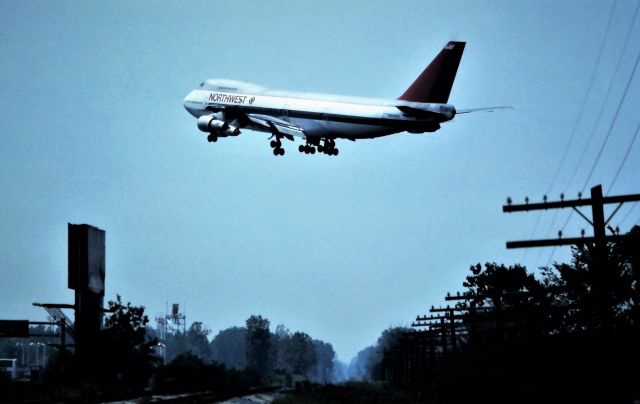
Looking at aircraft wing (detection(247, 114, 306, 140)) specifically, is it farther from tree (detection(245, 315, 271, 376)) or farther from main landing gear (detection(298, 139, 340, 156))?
tree (detection(245, 315, 271, 376))

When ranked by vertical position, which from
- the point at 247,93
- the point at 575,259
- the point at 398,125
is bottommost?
the point at 575,259

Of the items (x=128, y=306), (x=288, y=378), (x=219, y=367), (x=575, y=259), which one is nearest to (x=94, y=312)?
(x=128, y=306)

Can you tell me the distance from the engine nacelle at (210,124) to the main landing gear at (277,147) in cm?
346

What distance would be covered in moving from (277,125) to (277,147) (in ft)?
5.33

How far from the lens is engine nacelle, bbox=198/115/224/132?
207ft

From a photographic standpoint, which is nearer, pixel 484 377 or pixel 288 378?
pixel 484 377

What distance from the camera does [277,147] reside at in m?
62.4

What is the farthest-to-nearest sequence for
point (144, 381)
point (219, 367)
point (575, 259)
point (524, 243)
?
point (219, 367) → point (575, 259) → point (144, 381) → point (524, 243)

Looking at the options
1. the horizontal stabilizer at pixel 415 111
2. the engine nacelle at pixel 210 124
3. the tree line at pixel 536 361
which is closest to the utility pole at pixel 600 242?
the tree line at pixel 536 361

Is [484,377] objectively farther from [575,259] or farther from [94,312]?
[575,259]

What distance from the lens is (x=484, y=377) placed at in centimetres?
3744

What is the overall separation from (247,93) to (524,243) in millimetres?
38275

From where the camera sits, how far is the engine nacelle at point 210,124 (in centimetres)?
6306

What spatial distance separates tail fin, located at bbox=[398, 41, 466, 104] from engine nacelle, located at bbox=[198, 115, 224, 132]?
12.6 metres
